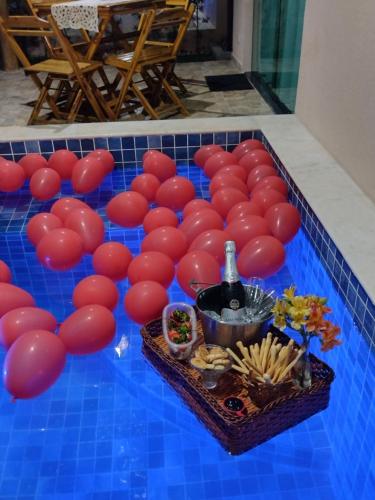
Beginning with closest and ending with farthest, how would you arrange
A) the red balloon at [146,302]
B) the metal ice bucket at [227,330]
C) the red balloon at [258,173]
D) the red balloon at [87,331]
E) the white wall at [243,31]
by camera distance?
the metal ice bucket at [227,330] < the red balloon at [87,331] < the red balloon at [146,302] < the red balloon at [258,173] < the white wall at [243,31]

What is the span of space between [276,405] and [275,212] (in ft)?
3.75

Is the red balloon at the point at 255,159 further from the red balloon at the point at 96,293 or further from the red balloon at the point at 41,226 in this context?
the red balloon at the point at 96,293

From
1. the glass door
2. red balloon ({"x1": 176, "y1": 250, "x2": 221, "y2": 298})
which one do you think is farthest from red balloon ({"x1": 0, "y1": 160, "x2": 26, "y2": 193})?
the glass door

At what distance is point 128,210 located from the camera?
2.48 m

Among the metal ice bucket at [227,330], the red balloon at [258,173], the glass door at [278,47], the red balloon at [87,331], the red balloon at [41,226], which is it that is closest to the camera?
the metal ice bucket at [227,330]

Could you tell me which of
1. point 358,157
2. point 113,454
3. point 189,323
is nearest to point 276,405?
point 189,323

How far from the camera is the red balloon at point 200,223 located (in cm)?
223

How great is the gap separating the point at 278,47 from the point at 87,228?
2.95 metres

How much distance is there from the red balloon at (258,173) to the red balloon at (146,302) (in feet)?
3.62

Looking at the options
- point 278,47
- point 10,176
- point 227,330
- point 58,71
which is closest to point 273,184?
point 227,330

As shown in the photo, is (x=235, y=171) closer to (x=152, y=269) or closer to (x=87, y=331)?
(x=152, y=269)

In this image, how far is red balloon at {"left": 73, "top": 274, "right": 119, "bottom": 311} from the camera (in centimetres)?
185

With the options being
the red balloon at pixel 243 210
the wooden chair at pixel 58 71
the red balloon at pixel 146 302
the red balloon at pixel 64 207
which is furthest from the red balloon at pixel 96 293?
the wooden chair at pixel 58 71

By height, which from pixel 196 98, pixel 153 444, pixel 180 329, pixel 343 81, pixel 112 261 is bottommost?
pixel 196 98
